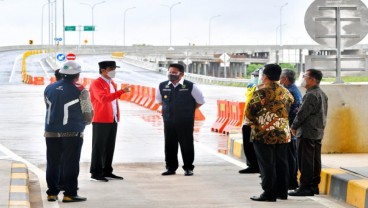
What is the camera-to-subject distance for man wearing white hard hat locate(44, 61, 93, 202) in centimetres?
1286

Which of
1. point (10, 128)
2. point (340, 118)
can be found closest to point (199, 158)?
point (340, 118)

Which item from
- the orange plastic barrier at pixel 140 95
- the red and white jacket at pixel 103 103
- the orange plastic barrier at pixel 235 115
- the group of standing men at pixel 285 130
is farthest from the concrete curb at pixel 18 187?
Answer: the orange plastic barrier at pixel 140 95

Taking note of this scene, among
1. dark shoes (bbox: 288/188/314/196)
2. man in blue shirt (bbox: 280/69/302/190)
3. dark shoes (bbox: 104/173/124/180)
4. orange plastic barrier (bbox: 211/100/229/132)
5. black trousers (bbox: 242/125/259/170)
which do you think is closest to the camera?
dark shoes (bbox: 288/188/314/196)

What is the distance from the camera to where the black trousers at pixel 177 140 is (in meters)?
16.0

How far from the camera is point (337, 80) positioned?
56.4ft

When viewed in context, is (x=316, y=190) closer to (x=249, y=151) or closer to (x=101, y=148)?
(x=249, y=151)

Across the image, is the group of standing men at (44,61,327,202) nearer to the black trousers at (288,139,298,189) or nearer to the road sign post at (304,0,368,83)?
the black trousers at (288,139,298,189)

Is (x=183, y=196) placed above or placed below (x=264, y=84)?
below

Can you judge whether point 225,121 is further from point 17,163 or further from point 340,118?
point 17,163

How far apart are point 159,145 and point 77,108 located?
9.31 metres

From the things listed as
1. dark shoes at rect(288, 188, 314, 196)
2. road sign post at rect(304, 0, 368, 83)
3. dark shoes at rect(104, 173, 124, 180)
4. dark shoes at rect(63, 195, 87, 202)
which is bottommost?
dark shoes at rect(104, 173, 124, 180)

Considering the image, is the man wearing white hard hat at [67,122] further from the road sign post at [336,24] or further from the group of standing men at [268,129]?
the road sign post at [336,24]

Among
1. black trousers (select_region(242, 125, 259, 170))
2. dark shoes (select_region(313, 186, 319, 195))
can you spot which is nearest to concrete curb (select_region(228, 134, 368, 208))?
dark shoes (select_region(313, 186, 319, 195))

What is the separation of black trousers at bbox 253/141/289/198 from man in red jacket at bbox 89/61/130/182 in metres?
3.29
